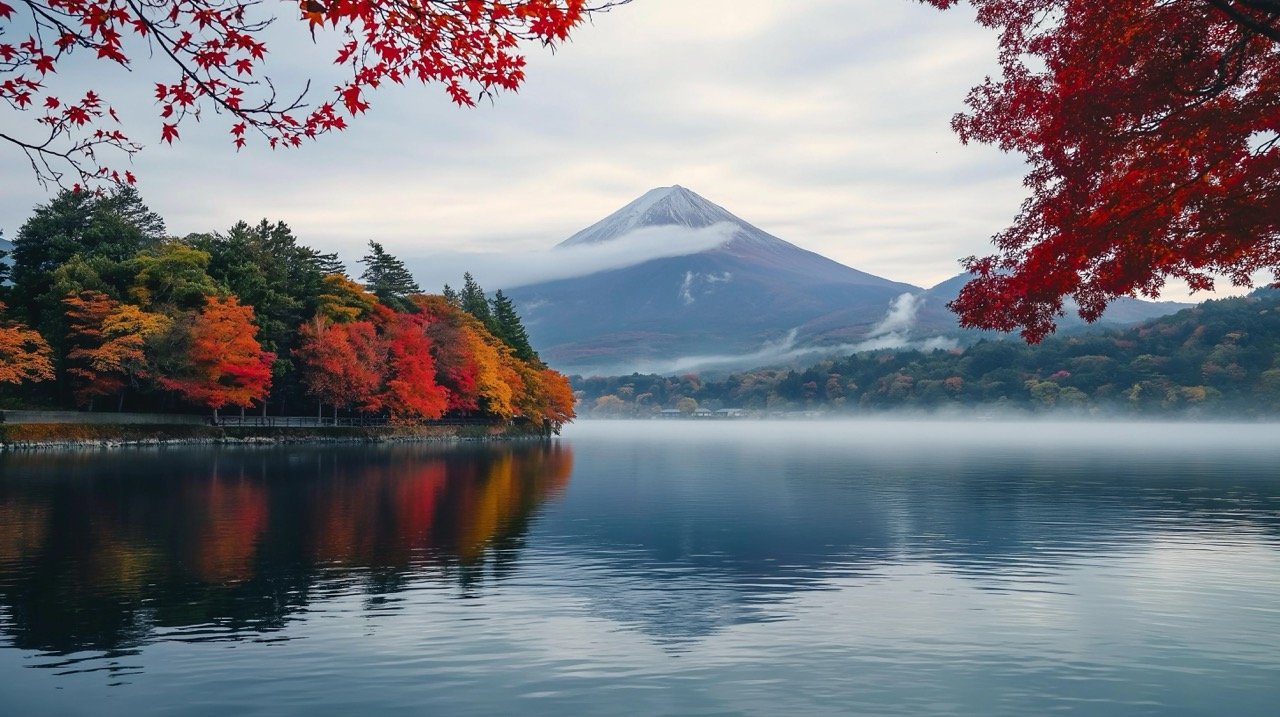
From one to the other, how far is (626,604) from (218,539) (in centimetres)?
1151

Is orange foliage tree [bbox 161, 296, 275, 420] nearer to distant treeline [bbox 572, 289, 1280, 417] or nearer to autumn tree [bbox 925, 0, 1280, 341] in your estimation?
autumn tree [bbox 925, 0, 1280, 341]

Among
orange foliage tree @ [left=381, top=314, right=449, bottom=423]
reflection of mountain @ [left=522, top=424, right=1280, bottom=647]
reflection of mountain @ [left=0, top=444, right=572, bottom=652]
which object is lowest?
reflection of mountain @ [left=522, top=424, right=1280, bottom=647]

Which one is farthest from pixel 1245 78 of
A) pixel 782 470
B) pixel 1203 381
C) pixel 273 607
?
pixel 1203 381

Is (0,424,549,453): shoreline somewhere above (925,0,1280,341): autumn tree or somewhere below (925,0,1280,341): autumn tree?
below

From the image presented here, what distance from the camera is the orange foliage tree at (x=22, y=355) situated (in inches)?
2410

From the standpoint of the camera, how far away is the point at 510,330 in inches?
4636

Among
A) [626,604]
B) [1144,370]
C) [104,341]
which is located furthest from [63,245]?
[1144,370]

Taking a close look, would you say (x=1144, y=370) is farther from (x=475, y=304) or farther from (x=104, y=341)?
(x=104, y=341)

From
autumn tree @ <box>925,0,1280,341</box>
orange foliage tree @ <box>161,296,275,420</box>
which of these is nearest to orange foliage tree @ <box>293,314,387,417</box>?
Answer: orange foliage tree @ <box>161,296,275,420</box>

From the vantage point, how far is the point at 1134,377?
153625 mm

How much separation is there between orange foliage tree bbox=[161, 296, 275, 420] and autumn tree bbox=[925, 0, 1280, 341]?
62.5 metres

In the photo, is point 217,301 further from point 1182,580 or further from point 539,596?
point 1182,580

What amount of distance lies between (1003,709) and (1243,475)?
45803 mm

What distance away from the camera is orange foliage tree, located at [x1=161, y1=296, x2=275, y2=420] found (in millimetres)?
67312
